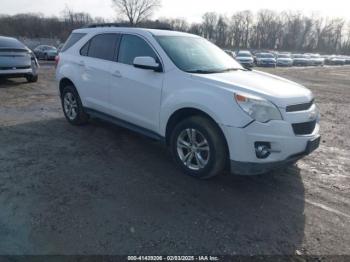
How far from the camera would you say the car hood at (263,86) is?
3.71 metres

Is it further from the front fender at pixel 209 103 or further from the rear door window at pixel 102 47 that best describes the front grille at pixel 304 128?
the rear door window at pixel 102 47

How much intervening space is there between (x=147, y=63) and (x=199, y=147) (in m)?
1.34

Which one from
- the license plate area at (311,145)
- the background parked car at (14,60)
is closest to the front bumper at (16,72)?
the background parked car at (14,60)

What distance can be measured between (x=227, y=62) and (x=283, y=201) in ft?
7.78

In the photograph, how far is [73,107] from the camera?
20.7 feet

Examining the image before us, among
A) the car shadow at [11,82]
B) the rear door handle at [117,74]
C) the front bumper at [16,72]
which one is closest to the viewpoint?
the rear door handle at [117,74]

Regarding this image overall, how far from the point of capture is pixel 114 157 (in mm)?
4852

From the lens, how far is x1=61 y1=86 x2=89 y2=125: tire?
6164mm

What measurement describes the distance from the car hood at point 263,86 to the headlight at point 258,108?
79 millimetres

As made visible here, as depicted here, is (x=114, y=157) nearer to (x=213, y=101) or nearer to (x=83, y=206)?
(x=83, y=206)

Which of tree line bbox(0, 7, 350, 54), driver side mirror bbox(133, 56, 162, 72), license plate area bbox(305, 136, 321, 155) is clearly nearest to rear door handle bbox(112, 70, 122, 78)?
driver side mirror bbox(133, 56, 162, 72)

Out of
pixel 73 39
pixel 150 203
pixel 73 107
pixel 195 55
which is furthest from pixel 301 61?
pixel 150 203

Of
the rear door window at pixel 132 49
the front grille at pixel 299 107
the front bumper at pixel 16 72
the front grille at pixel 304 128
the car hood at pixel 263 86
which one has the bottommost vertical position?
the front grille at pixel 304 128

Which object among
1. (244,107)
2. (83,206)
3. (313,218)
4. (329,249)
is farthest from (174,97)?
(329,249)
